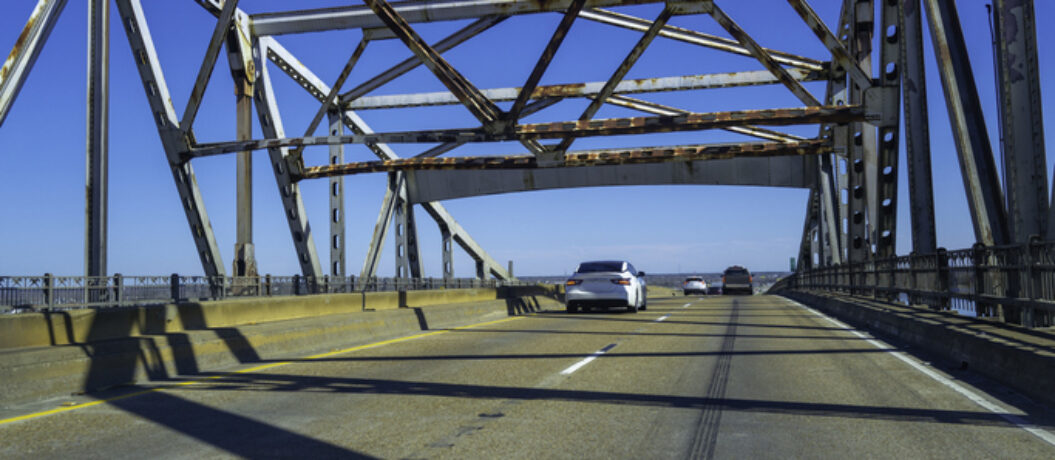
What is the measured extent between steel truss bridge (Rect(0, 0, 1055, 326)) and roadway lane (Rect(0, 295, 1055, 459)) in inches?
121

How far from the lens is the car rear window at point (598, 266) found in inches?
943

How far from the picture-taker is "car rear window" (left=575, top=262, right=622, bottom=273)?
24.0 meters

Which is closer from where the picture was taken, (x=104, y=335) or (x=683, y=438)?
(x=683, y=438)

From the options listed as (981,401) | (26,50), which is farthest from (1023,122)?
(26,50)

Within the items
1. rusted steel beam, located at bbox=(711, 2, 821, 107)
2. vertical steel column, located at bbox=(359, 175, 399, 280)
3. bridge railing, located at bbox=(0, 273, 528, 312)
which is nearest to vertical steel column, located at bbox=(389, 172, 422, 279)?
vertical steel column, located at bbox=(359, 175, 399, 280)

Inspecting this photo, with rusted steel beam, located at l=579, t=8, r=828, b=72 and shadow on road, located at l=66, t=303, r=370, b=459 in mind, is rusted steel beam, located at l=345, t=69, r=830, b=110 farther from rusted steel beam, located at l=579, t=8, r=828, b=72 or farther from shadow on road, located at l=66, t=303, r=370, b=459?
shadow on road, located at l=66, t=303, r=370, b=459

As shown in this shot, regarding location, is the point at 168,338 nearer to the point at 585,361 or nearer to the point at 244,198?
the point at 585,361

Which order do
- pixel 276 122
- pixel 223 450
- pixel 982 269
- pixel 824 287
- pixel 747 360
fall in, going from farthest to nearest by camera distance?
pixel 824 287 < pixel 276 122 < pixel 982 269 < pixel 747 360 < pixel 223 450

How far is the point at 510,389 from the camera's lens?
8.51 metres

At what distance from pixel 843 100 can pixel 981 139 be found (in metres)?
18.6

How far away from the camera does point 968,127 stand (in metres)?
13.0

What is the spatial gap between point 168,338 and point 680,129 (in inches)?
485

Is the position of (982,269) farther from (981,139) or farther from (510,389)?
(510,389)

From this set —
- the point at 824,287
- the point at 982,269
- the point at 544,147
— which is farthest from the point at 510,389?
the point at 824,287
